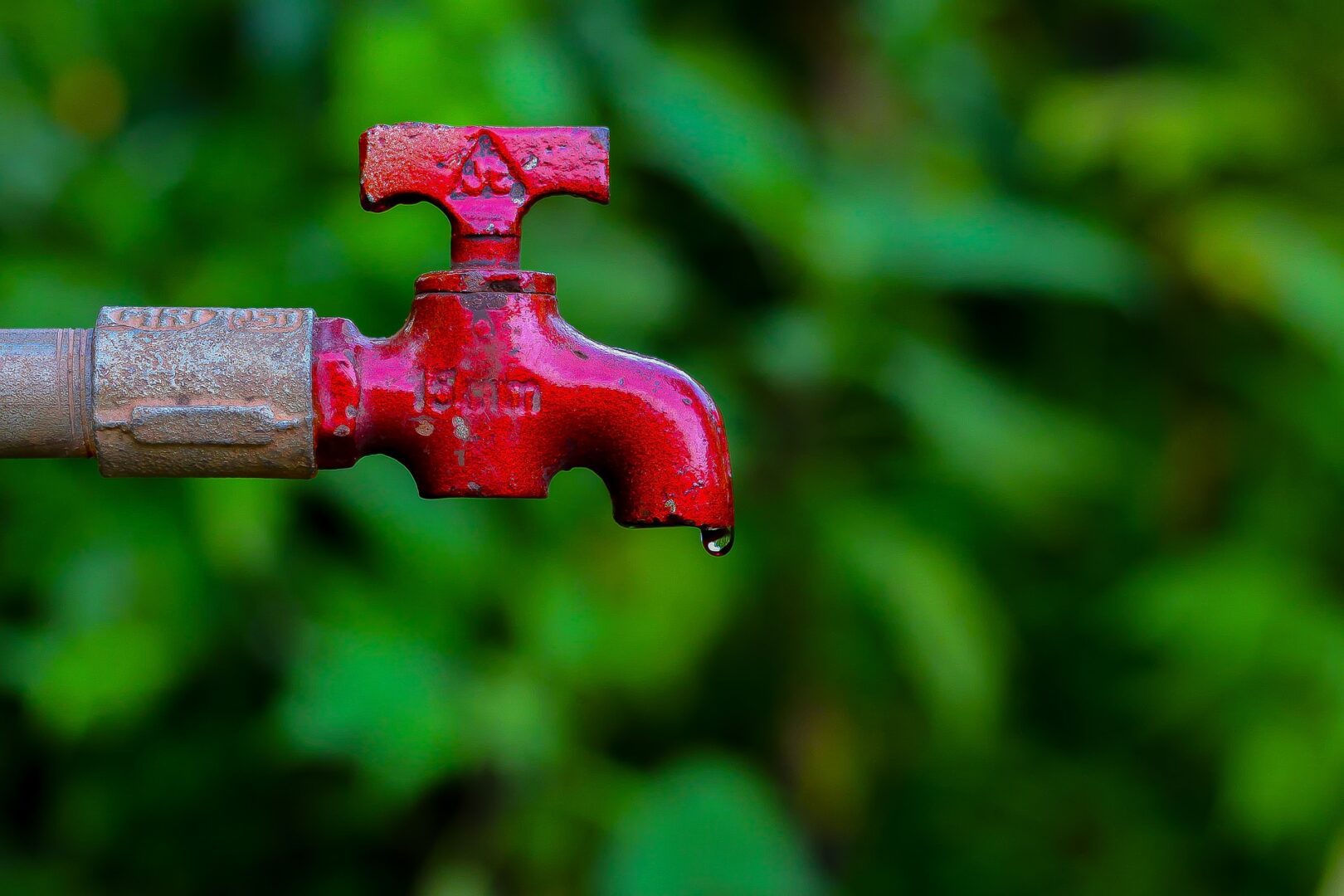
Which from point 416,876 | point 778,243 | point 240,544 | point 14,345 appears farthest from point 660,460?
point 416,876

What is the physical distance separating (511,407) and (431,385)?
3 centimetres

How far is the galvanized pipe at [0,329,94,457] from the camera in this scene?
490 millimetres

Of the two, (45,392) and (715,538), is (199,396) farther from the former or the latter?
(715,538)

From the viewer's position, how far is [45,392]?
49 centimetres

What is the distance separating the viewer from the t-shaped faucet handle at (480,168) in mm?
515

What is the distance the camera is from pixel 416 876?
1.62 metres

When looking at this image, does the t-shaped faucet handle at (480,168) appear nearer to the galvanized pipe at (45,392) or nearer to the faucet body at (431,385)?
the faucet body at (431,385)

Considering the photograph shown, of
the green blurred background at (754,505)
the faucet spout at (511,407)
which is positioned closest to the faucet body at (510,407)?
the faucet spout at (511,407)

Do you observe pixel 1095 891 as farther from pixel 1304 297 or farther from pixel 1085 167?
pixel 1085 167

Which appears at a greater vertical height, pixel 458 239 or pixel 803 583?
pixel 458 239

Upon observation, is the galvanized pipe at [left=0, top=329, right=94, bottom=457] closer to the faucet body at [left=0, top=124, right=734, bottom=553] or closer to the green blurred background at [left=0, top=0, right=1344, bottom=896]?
the faucet body at [left=0, top=124, right=734, bottom=553]

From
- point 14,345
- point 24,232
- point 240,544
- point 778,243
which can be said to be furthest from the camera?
point 778,243

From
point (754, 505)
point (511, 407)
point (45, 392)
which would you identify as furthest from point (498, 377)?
point (754, 505)

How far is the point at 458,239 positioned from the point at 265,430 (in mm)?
100
